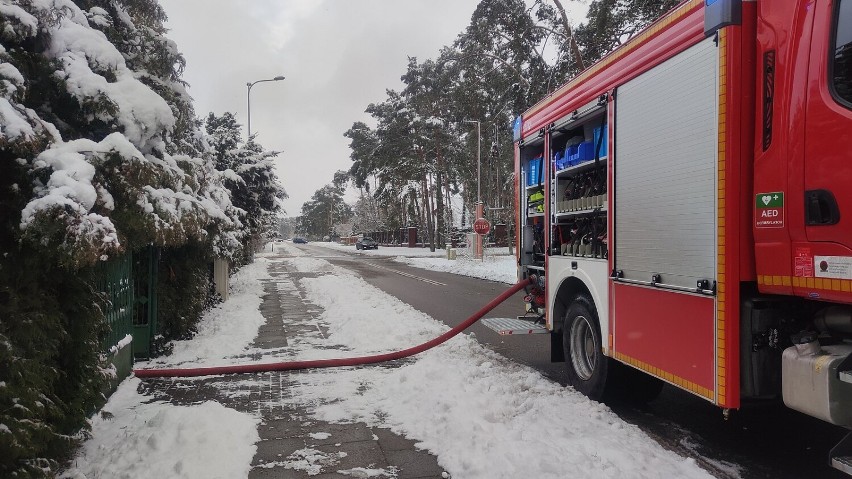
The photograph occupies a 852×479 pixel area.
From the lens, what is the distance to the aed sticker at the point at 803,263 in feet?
10.0

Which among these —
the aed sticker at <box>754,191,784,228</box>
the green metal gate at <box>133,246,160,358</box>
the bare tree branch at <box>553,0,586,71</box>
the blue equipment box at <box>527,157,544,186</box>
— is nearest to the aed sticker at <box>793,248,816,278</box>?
the aed sticker at <box>754,191,784,228</box>

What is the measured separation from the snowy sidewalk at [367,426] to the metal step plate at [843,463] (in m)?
0.88

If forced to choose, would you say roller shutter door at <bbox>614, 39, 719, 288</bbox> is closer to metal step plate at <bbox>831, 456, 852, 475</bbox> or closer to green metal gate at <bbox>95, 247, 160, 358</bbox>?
metal step plate at <bbox>831, 456, 852, 475</bbox>

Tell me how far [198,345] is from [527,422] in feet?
17.3

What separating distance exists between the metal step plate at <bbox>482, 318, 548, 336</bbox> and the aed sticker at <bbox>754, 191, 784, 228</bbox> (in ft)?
11.0

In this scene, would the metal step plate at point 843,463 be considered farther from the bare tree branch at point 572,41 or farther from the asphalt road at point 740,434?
the bare tree branch at point 572,41

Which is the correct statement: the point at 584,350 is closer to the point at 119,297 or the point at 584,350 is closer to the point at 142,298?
the point at 119,297

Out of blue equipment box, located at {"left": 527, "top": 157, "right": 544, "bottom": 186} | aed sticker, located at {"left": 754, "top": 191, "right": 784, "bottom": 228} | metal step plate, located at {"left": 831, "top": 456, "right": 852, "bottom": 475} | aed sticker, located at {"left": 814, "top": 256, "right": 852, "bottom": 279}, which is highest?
blue equipment box, located at {"left": 527, "top": 157, "right": 544, "bottom": 186}

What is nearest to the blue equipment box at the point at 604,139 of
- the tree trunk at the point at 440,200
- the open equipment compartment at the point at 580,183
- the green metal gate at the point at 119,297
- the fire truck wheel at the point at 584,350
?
the open equipment compartment at the point at 580,183

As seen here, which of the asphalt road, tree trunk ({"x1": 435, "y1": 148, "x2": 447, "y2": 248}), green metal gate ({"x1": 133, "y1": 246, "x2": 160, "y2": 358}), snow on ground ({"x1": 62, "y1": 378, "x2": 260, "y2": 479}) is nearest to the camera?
snow on ground ({"x1": 62, "y1": 378, "x2": 260, "y2": 479})

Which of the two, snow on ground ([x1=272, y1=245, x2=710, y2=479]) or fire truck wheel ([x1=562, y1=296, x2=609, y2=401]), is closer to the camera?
snow on ground ([x1=272, y1=245, x2=710, y2=479])

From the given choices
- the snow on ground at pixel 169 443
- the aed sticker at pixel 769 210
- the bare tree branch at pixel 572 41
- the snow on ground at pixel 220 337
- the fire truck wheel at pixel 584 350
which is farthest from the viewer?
the bare tree branch at pixel 572 41

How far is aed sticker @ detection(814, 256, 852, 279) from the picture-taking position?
284 centimetres

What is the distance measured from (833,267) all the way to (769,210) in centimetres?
51
